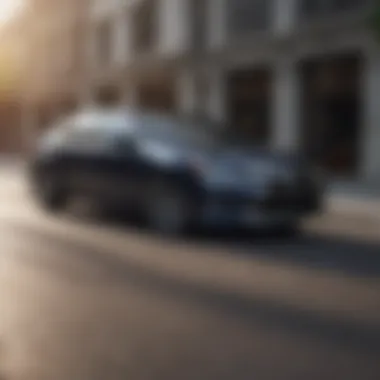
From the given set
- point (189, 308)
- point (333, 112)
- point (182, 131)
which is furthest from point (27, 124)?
point (189, 308)

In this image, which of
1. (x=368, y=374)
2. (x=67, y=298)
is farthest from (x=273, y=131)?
(x=368, y=374)

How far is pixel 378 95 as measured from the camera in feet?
77.0

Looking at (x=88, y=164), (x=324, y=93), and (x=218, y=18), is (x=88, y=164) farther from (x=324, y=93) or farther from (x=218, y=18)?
(x=218, y=18)

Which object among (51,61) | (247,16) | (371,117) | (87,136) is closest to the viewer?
(87,136)

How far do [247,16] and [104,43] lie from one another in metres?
14.4

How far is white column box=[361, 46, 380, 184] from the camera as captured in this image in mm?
23516

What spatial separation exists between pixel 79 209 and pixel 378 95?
37.2 feet

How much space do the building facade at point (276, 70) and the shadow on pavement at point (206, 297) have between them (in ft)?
35.8

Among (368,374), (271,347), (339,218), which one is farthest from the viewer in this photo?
(339,218)

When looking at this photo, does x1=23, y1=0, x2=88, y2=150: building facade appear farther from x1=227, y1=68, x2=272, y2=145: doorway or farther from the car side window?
the car side window

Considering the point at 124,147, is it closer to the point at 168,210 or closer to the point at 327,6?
the point at 168,210

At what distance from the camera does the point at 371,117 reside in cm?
2384

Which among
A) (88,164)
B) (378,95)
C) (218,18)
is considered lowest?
(88,164)

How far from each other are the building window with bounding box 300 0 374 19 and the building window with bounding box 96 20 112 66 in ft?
54.4
